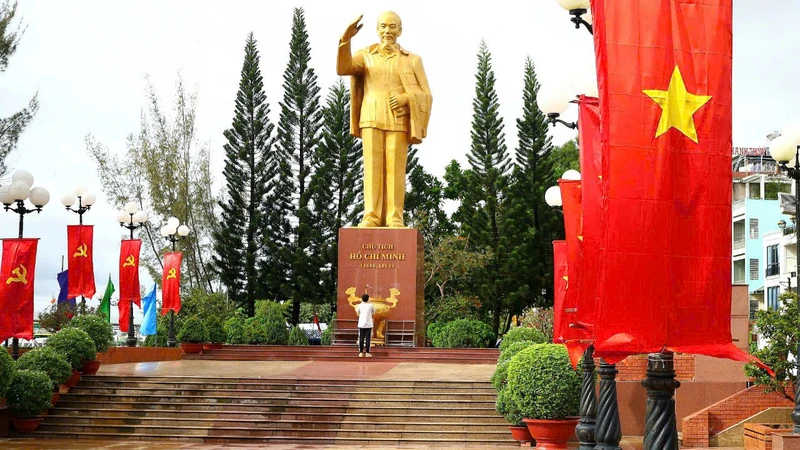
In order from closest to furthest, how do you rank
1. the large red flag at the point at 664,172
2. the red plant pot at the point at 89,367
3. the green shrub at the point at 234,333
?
the large red flag at the point at 664,172, the red plant pot at the point at 89,367, the green shrub at the point at 234,333

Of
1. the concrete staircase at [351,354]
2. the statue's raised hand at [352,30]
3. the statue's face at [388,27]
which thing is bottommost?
the concrete staircase at [351,354]

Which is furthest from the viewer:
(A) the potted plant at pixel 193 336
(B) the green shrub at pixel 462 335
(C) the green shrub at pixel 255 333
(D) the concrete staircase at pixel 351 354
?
(C) the green shrub at pixel 255 333

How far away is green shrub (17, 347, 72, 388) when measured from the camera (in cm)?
1135

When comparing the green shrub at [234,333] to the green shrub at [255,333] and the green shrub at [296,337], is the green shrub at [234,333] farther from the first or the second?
the green shrub at [296,337]

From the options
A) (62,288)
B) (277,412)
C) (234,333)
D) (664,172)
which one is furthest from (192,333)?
(664,172)

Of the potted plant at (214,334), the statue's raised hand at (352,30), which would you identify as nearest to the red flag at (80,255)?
the potted plant at (214,334)

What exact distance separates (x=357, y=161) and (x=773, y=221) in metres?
17.8

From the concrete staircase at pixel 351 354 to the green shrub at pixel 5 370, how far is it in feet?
19.7

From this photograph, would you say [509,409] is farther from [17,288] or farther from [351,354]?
[351,354]

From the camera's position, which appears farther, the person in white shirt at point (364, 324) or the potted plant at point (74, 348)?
the person in white shirt at point (364, 324)

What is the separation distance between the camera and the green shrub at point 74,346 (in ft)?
39.5

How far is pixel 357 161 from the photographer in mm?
30609

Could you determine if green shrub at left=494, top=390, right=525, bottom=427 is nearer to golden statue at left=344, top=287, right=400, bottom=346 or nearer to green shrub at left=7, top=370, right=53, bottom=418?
green shrub at left=7, top=370, right=53, bottom=418

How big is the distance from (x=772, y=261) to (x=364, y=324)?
25529 mm
